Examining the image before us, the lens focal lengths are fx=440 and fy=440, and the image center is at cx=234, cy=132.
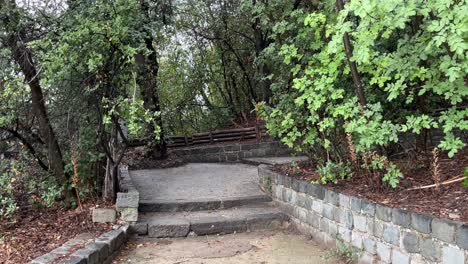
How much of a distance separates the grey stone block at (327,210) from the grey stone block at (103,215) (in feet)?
8.11

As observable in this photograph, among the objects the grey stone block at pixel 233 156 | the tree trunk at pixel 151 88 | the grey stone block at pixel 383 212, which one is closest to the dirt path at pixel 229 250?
the grey stone block at pixel 383 212

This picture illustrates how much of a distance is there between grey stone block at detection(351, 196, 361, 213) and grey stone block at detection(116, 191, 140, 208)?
2537 millimetres

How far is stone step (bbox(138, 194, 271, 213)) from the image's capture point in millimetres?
6004

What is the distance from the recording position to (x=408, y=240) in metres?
3.66

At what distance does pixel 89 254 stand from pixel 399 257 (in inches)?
108

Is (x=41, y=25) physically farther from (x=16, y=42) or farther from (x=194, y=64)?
(x=194, y=64)

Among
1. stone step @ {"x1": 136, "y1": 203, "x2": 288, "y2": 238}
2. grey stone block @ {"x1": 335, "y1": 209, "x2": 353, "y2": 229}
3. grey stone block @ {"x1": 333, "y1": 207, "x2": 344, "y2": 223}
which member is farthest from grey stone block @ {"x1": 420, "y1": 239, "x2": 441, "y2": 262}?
stone step @ {"x1": 136, "y1": 203, "x2": 288, "y2": 238}

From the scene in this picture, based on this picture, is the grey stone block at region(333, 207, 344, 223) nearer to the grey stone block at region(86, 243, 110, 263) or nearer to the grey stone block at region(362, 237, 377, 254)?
the grey stone block at region(362, 237, 377, 254)

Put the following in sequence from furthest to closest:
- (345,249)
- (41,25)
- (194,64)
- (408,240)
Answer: (194,64), (41,25), (345,249), (408,240)

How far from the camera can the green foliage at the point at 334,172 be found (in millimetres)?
4877

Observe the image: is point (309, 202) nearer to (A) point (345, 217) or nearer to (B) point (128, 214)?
(A) point (345, 217)

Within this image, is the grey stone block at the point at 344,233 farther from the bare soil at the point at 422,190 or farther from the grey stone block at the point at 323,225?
the bare soil at the point at 422,190

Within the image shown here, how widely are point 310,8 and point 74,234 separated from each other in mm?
4326

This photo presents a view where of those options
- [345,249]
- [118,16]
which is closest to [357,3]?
[345,249]
